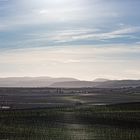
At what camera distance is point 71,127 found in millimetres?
48375

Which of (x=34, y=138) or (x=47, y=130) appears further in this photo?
(x=47, y=130)

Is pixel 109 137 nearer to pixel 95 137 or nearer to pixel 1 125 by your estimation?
pixel 95 137

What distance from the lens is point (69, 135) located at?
135 feet

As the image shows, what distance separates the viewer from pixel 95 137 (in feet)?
132

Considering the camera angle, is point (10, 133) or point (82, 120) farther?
point (82, 120)

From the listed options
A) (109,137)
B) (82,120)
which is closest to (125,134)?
(109,137)

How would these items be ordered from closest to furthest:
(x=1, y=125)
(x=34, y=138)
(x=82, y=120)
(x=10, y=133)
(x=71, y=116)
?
1. (x=34, y=138)
2. (x=10, y=133)
3. (x=1, y=125)
4. (x=82, y=120)
5. (x=71, y=116)

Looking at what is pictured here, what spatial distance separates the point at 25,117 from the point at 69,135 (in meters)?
17.9

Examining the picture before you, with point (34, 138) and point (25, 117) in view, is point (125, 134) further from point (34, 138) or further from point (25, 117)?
point (25, 117)

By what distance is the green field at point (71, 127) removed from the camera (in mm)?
40531

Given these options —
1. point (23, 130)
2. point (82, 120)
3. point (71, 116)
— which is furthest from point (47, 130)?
point (71, 116)

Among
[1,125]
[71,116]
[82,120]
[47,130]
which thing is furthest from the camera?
[71,116]

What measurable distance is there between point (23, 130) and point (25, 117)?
1402cm

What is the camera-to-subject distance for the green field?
40.5 m
